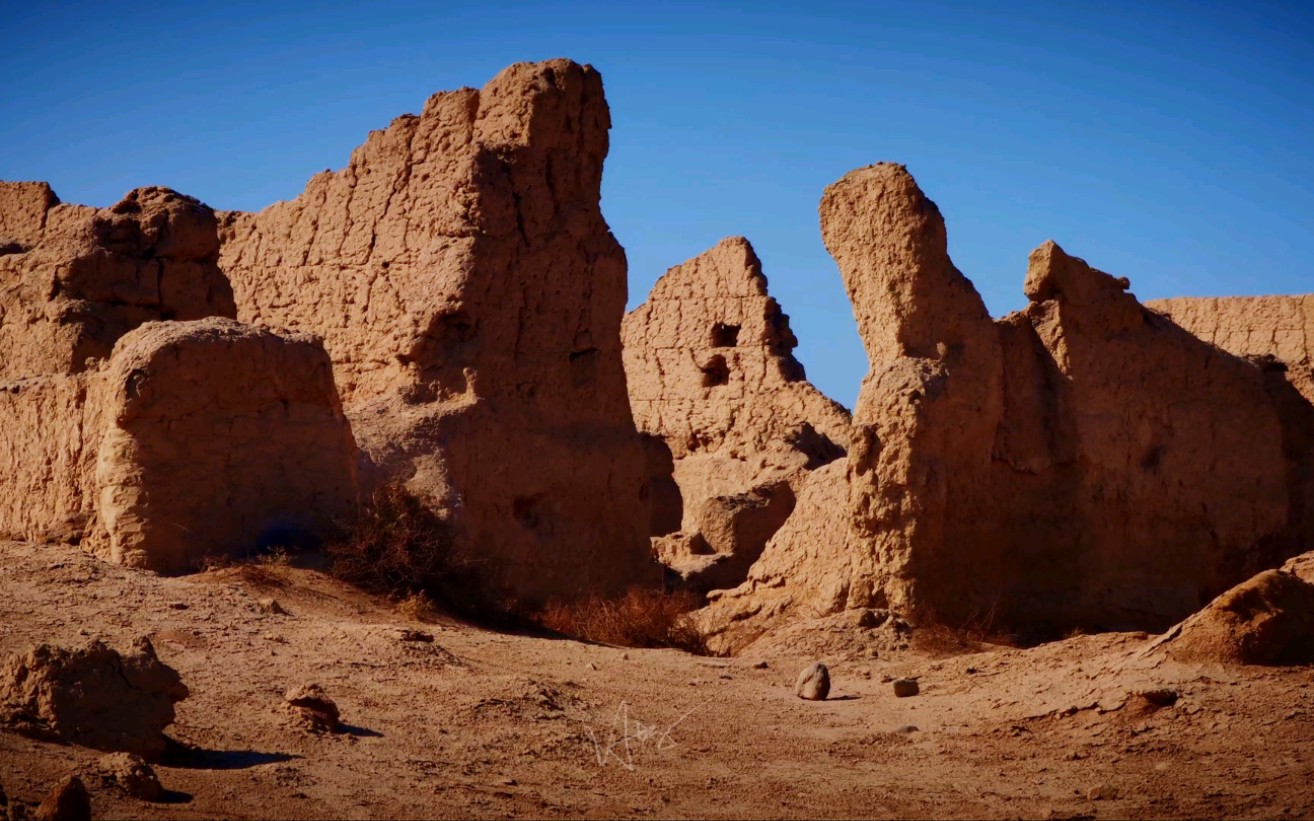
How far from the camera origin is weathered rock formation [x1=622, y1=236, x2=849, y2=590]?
21.5 meters

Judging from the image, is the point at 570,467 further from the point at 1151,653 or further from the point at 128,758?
the point at 128,758

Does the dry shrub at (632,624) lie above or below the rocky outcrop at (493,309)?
below

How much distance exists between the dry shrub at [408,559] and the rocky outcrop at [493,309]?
705 mm

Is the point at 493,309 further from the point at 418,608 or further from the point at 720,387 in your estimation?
the point at 720,387

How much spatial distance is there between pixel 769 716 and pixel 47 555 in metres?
4.72

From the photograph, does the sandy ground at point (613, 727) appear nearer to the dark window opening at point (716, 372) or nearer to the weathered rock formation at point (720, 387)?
the weathered rock formation at point (720, 387)

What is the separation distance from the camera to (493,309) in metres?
14.1

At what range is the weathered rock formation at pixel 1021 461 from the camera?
494 inches

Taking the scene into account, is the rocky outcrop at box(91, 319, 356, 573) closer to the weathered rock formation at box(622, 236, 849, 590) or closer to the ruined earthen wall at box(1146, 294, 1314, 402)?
the weathered rock formation at box(622, 236, 849, 590)

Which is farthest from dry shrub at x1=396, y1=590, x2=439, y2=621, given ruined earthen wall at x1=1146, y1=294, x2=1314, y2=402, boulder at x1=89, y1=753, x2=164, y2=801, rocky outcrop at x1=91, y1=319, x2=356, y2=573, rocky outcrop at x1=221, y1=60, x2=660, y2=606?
ruined earthen wall at x1=1146, y1=294, x2=1314, y2=402

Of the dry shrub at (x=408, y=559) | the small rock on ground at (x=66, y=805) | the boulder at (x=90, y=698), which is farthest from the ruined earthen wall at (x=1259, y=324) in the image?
the small rock on ground at (x=66, y=805)

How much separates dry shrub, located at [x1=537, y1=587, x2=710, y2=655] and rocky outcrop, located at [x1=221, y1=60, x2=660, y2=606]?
0.84m

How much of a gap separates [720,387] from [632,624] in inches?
447

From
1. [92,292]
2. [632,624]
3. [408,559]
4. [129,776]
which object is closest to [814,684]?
[632,624]
